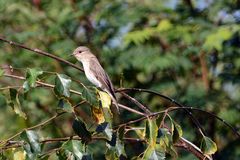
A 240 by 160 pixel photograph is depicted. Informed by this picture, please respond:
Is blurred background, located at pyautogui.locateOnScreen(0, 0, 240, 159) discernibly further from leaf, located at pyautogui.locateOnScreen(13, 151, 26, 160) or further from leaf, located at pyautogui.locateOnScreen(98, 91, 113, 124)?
leaf, located at pyautogui.locateOnScreen(13, 151, 26, 160)

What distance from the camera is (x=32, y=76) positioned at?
282 centimetres

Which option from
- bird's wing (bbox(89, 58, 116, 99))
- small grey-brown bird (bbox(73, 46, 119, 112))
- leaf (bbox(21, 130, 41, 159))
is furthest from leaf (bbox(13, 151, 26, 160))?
bird's wing (bbox(89, 58, 116, 99))

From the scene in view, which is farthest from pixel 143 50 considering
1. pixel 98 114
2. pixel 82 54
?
pixel 98 114

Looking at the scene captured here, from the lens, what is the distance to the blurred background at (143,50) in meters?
7.39

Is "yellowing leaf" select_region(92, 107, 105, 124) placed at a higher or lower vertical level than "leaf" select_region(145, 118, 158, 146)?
higher

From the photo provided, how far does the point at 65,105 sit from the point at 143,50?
184 inches

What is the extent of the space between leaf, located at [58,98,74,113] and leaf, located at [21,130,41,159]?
152 mm

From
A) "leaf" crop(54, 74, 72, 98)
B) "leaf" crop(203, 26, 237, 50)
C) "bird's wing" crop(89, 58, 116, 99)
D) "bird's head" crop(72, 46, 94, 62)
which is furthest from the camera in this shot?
"leaf" crop(203, 26, 237, 50)

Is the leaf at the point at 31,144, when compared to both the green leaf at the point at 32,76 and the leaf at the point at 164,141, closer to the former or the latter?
the green leaf at the point at 32,76

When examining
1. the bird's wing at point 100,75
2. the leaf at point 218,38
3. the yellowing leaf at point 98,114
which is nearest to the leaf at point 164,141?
the yellowing leaf at point 98,114

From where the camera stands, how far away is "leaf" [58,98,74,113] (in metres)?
2.80

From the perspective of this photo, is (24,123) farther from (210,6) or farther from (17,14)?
(210,6)

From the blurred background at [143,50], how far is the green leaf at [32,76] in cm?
445

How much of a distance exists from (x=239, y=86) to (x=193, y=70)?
608mm
